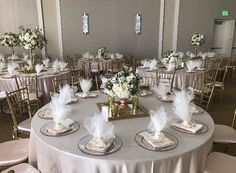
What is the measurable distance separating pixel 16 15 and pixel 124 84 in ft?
22.2

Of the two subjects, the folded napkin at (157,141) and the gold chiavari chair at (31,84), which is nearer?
the folded napkin at (157,141)

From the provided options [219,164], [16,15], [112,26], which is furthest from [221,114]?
[16,15]

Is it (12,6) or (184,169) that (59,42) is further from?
(184,169)

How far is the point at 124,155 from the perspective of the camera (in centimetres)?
170

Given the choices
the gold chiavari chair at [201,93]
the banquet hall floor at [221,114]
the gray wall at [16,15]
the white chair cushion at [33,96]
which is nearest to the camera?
the gold chiavari chair at [201,93]

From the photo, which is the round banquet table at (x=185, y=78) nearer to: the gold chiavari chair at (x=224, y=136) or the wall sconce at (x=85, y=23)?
the gold chiavari chair at (x=224, y=136)

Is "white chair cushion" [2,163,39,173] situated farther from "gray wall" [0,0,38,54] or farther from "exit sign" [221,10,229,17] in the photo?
"exit sign" [221,10,229,17]

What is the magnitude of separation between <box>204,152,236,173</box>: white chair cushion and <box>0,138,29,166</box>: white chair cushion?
177 centimetres

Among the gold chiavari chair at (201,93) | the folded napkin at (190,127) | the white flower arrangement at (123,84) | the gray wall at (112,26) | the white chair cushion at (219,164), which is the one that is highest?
the gray wall at (112,26)

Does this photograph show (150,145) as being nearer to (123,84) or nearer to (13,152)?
(123,84)

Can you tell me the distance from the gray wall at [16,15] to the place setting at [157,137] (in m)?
6.99

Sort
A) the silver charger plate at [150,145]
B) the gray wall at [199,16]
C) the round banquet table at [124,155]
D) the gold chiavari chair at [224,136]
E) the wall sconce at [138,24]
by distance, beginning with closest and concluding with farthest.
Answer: the round banquet table at [124,155] < the silver charger plate at [150,145] < the gold chiavari chair at [224,136] < the wall sconce at [138,24] < the gray wall at [199,16]

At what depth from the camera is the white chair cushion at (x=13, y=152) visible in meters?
2.22

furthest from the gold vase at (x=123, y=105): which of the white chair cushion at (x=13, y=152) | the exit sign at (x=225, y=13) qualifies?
the exit sign at (x=225, y=13)
